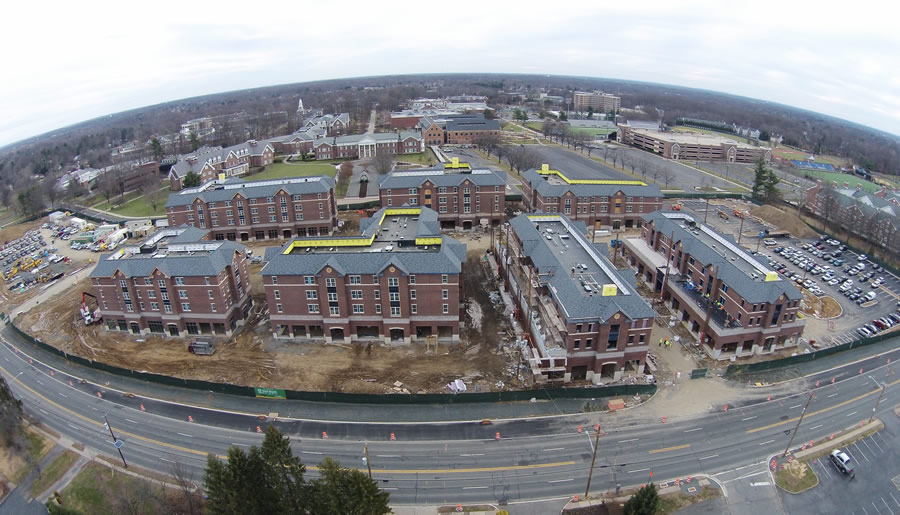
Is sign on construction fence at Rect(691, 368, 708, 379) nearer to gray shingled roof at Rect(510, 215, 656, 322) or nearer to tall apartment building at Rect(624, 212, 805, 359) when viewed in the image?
tall apartment building at Rect(624, 212, 805, 359)

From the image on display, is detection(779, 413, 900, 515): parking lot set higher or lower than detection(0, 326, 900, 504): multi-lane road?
lower

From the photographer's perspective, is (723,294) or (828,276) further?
(828,276)

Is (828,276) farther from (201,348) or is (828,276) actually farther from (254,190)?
(254,190)

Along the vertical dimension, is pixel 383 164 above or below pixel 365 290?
above

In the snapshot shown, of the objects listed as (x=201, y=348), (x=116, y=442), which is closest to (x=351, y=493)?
(x=116, y=442)

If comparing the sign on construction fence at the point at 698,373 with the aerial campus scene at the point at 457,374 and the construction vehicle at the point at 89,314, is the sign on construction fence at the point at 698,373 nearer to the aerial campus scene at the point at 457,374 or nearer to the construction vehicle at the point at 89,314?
the aerial campus scene at the point at 457,374

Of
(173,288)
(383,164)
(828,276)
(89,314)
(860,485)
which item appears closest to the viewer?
(860,485)

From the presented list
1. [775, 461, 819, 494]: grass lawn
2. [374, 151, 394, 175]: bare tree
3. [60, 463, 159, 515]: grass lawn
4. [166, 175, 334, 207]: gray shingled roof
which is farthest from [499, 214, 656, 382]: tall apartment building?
[374, 151, 394, 175]: bare tree

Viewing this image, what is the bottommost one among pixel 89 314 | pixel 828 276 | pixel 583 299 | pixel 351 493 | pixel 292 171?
pixel 828 276
